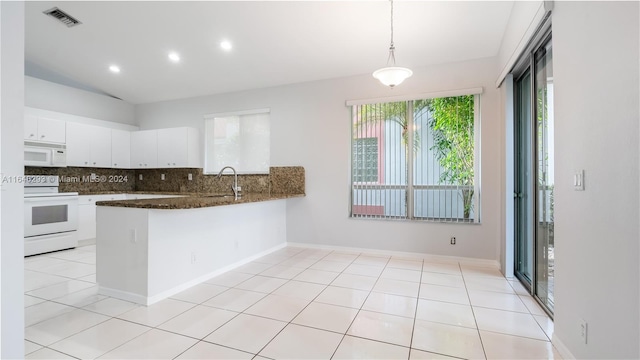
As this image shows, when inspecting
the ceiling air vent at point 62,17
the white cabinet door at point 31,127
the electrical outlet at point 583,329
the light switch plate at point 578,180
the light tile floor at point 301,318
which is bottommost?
the light tile floor at point 301,318

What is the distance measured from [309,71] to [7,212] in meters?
4.00

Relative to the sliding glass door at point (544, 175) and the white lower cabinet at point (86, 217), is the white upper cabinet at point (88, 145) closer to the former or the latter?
the white lower cabinet at point (86, 217)

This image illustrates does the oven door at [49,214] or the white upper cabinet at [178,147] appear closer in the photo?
the oven door at [49,214]

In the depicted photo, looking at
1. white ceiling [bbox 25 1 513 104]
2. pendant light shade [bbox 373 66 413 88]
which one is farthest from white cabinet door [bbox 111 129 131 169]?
pendant light shade [bbox 373 66 413 88]

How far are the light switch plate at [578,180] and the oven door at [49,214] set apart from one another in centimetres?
626

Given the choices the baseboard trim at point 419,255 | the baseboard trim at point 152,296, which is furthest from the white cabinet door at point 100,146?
the baseboard trim at point 419,255

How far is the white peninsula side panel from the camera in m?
2.73

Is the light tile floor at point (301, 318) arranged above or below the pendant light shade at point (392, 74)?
below

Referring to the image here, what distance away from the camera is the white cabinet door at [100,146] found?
555cm

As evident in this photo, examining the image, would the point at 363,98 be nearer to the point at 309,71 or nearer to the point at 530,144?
the point at 309,71

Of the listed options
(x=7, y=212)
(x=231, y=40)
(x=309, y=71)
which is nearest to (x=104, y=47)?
(x=231, y=40)

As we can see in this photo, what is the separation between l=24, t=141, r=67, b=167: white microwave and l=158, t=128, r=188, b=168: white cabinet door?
4.89 feet

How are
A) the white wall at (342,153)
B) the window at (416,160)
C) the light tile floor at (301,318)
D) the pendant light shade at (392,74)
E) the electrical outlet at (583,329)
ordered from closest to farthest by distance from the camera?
the electrical outlet at (583,329), the light tile floor at (301,318), the pendant light shade at (392,74), the white wall at (342,153), the window at (416,160)

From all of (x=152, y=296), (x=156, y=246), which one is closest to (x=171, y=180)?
(x=156, y=246)
